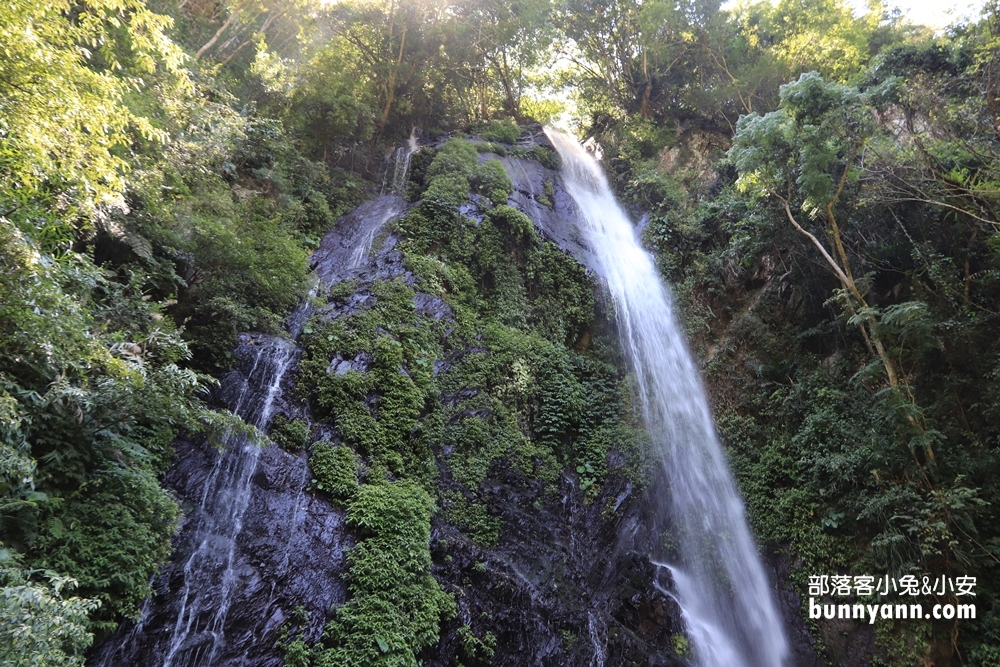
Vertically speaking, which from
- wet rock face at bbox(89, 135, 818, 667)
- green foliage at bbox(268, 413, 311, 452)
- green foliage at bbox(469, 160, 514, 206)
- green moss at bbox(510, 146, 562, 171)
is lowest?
wet rock face at bbox(89, 135, 818, 667)

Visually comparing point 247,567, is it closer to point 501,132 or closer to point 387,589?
point 387,589

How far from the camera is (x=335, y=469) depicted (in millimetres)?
6656

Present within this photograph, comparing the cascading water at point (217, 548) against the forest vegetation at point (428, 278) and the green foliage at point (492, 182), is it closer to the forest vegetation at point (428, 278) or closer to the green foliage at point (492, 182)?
the forest vegetation at point (428, 278)

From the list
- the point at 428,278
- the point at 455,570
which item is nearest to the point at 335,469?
the point at 455,570

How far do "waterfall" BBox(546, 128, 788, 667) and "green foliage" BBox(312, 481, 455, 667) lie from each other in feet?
13.0

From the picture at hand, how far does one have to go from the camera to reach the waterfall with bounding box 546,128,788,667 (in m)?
7.50

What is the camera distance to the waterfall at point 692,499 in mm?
7496

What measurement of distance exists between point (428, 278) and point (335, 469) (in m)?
4.57

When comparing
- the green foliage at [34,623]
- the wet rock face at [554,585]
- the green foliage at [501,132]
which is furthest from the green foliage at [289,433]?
the green foliage at [501,132]

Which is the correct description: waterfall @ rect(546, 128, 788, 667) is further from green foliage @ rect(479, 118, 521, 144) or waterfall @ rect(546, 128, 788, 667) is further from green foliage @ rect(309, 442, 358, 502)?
green foliage @ rect(479, 118, 521, 144)

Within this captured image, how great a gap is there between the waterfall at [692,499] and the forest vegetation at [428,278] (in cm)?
50

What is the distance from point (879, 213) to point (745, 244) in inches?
110

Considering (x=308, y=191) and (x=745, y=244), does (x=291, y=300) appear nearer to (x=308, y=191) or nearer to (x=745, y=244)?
(x=308, y=191)

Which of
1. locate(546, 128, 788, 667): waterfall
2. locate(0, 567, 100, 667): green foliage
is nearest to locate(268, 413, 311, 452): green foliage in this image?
locate(0, 567, 100, 667): green foliage
